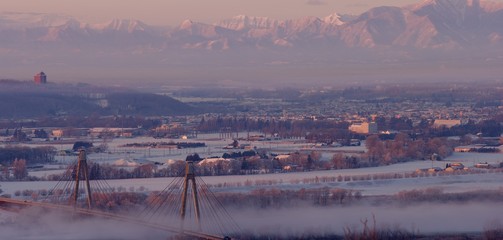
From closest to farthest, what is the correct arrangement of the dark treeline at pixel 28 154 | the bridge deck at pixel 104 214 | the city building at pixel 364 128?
the bridge deck at pixel 104 214 < the dark treeline at pixel 28 154 < the city building at pixel 364 128

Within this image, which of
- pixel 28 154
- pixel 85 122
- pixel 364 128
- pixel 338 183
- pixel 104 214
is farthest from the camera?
pixel 85 122

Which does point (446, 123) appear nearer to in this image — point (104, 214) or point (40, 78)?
point (40, 78)

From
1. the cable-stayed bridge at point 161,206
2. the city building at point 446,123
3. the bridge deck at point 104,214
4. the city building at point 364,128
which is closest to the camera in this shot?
the bridge deck at point 104,214

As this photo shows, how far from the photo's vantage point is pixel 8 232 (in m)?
18.0

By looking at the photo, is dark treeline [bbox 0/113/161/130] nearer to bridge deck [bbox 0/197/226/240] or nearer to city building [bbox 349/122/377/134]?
city building [bbox 349/122/377/134]

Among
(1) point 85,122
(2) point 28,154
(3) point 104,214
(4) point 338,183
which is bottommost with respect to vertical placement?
(3) point 104,214

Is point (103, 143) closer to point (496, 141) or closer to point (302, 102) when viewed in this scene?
point (496, 141)

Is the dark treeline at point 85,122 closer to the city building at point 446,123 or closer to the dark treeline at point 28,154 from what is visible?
the city building at point 446,123

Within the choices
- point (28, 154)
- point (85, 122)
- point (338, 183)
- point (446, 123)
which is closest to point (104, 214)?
point (338, 183)

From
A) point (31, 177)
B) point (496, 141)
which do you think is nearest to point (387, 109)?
point (496, 141)

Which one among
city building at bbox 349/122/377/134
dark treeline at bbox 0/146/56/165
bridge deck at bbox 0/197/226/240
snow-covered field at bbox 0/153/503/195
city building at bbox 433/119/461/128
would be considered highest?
city building at bbox 433/119/461/128

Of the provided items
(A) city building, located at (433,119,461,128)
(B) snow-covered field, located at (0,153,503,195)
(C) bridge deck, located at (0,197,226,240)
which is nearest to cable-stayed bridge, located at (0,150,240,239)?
(C) bridge deck, located at (0,197,226,240)

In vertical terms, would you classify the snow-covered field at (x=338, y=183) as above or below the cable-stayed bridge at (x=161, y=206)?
above

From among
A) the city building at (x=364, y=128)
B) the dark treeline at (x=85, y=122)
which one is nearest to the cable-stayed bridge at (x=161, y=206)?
the city building at (x=364, y=128)
